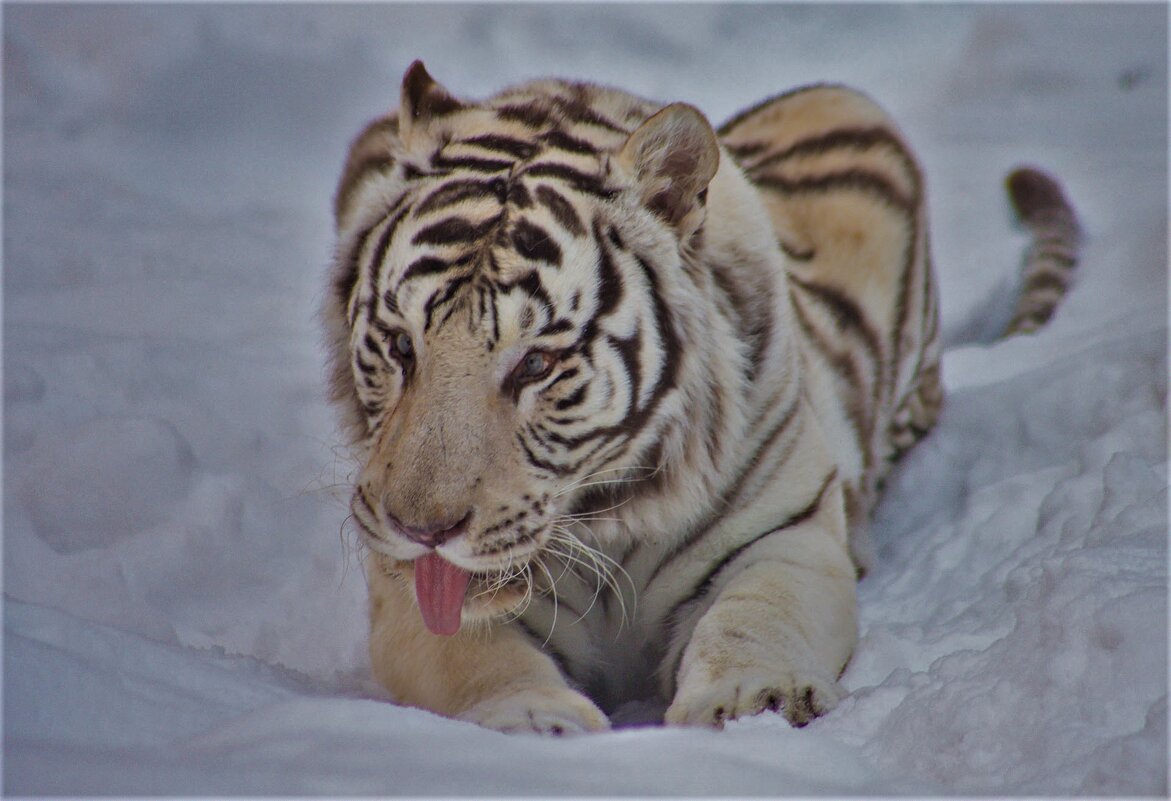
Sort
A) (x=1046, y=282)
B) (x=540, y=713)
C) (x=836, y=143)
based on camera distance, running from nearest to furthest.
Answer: (x=540, y=713) → (x=836, y=143) → (x=1046, y=282)

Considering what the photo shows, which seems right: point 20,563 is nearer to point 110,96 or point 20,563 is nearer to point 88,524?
point 88,524

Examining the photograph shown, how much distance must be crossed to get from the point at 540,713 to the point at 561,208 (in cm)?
52

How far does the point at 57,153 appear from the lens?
3363 mm

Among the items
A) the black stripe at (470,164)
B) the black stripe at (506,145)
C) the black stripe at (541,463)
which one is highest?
the black stripe at (506,145)

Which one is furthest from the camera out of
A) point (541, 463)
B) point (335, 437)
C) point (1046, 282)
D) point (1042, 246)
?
point (1042, 246)

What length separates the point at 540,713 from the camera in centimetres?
106

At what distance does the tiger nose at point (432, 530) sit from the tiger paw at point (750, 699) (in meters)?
0.27

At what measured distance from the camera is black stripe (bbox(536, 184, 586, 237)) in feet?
3.93

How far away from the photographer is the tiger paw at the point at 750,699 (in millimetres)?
1067

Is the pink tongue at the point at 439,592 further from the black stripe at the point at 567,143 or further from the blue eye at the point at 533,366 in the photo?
the black stripe at the point at 567,143

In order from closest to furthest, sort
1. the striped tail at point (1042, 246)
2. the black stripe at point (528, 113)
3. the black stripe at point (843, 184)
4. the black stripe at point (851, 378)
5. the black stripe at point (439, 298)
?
the black stripe at point (439, 298) → the black stripe at point (528, 113) → the black stripe at point (851, 378) → the black stripe at point (843, 184) → the striped tail at point (1042, 246)

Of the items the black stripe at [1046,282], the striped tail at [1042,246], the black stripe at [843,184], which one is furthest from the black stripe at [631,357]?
the black stripe at [1046,282]

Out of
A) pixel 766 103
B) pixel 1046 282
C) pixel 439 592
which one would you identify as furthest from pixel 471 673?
pixel 1046 282

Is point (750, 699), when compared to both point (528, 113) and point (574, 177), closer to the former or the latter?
point (574, 177)
